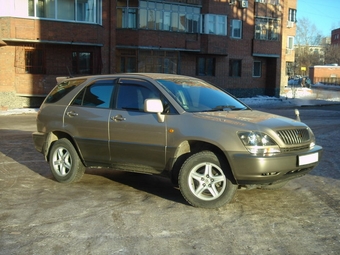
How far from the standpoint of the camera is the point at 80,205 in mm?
6422

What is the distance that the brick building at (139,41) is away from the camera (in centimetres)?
2638

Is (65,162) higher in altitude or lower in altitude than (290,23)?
lower

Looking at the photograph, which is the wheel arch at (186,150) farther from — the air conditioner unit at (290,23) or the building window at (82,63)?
the air conditioner unit at (290,23)

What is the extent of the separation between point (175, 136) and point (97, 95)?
5.75 feet

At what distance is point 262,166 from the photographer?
19.1 feet

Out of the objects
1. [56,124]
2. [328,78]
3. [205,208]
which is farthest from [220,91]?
[328,78]

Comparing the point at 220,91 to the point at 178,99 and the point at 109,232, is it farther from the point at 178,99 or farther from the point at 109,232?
the point at 109,232

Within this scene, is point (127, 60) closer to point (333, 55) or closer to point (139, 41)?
point (139, 41)

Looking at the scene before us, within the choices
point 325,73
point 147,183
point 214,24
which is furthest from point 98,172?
point 325,73

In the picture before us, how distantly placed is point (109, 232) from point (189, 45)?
28491 mm

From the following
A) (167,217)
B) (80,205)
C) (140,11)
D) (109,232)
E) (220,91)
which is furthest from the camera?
(140,11)

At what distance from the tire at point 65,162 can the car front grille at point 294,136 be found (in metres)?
3.31

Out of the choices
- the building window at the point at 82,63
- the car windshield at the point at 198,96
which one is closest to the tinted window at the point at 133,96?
the car windshield at the point at 198,96

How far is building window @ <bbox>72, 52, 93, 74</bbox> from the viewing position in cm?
2869
